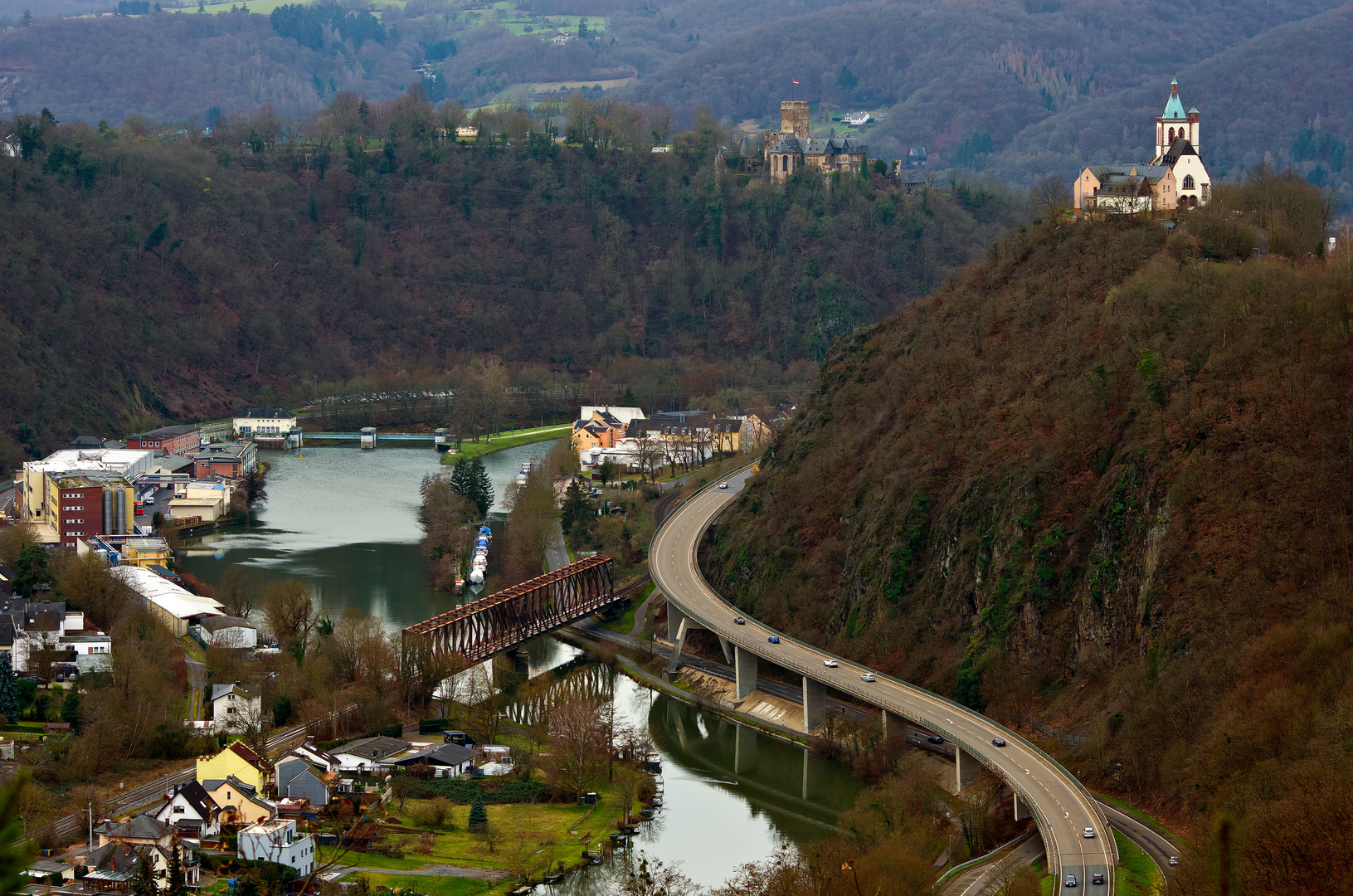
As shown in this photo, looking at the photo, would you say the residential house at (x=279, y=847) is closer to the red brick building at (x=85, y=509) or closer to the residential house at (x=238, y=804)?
the residential house at (x=238, y=804)

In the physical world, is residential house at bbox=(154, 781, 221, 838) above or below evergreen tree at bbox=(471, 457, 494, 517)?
above

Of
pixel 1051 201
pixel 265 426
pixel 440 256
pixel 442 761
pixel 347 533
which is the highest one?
pixel 1051 201

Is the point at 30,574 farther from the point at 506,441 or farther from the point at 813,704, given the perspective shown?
the point at 506,441

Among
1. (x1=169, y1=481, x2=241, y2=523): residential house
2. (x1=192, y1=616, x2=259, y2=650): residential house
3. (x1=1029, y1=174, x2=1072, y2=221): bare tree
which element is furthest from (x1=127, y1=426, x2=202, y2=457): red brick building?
(x1=1029, y1=174, x2=1072, y2=221): bare tree

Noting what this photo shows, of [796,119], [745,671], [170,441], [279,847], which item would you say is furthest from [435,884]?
[796,119]

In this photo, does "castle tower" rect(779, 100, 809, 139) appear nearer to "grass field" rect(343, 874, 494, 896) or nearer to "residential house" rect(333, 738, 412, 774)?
"residential house" rect(333, 738, 412, 774)

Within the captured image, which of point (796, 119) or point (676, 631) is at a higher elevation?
point (796, 119)
